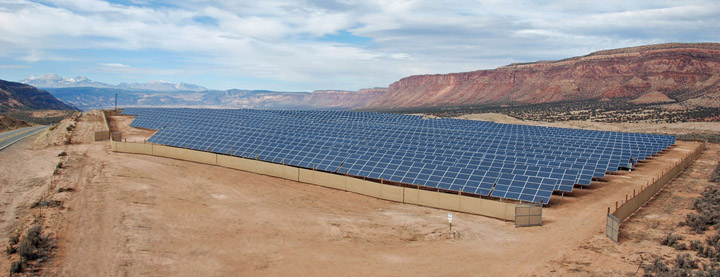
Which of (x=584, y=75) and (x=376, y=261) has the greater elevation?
(x=584, y=75)

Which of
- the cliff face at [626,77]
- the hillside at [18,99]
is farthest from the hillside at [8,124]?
the cliff face at [626,77]

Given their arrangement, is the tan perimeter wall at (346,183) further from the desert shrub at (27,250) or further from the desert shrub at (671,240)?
the desert shrub at (27,250)

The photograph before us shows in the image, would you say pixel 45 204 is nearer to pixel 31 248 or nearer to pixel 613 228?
pixel 31 248

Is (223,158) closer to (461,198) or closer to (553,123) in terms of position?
(461,198)

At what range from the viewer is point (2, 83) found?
580ft

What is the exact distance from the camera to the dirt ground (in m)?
16.9

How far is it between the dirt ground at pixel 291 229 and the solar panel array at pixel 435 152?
2153mm

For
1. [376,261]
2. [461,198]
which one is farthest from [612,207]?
[376,261]

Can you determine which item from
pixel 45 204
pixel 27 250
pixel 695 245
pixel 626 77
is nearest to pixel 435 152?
pixel 695 245

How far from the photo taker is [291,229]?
2177cm

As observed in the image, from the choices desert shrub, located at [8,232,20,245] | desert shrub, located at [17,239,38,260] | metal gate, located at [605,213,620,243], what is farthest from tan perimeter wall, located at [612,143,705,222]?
desert shrub, located at [8,232,20,245]

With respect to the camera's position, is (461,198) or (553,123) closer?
(461,198)

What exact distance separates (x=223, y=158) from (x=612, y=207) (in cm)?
2627

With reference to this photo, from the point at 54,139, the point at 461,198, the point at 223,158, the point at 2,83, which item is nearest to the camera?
the point at 461,198
